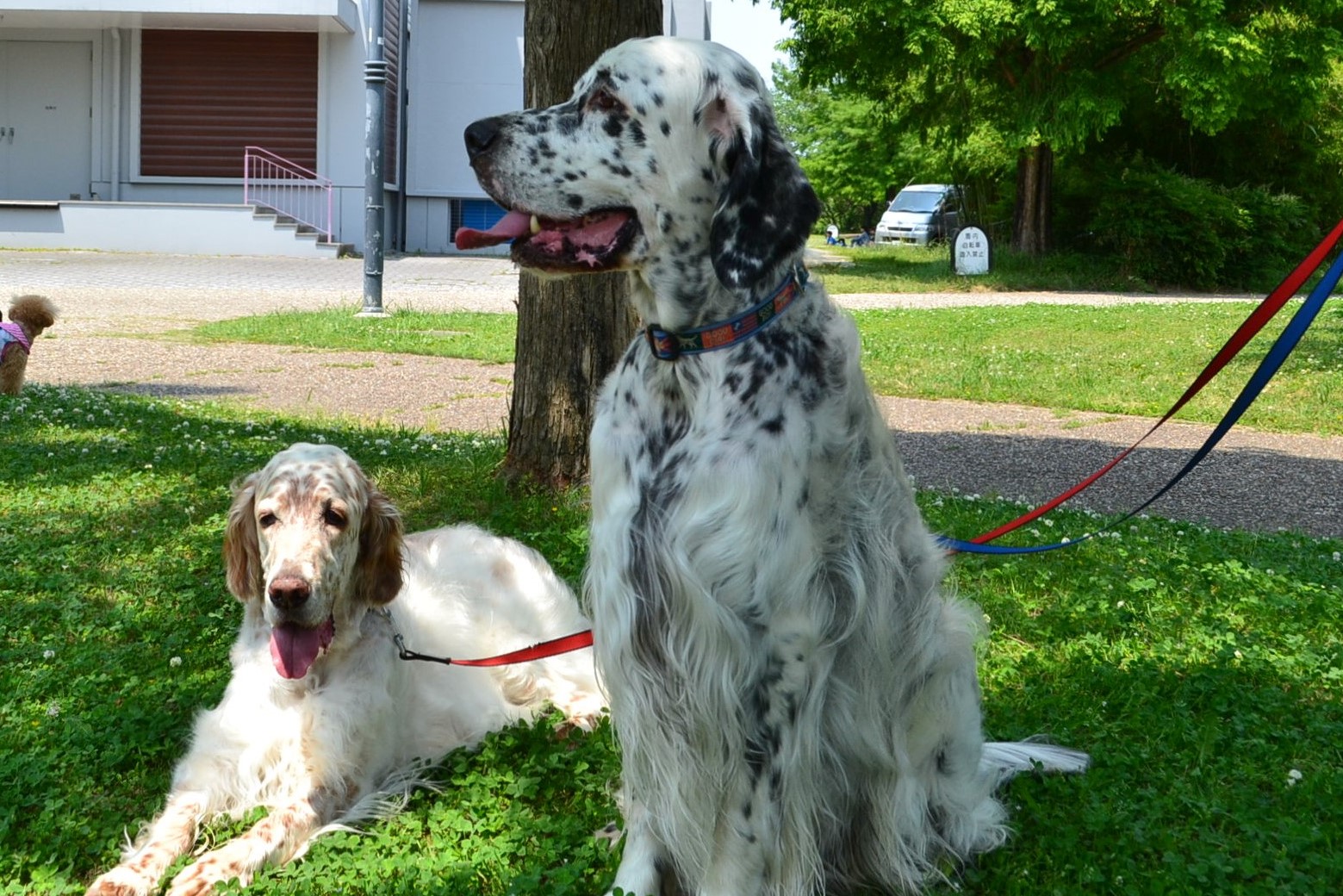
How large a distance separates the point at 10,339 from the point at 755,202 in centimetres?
846

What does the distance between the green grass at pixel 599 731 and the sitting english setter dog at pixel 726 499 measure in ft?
1.86

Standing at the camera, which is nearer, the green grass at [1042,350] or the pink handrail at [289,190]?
the green grass at [1042,350]

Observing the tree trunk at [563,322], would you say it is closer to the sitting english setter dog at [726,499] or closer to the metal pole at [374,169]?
the sitting english setter dog at [726,499]

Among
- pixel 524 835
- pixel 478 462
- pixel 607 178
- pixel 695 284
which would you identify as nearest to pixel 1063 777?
pixel 524 835

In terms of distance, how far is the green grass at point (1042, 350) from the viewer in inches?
464

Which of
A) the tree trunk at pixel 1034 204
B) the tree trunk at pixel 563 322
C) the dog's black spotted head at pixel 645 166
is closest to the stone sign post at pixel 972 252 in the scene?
the tree trunk at pixel 1034 204

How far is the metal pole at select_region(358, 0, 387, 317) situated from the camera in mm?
16641

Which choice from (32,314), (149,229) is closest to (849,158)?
(149,229)

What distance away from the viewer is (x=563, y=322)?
6.38m

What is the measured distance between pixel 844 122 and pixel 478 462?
4291 centimetres

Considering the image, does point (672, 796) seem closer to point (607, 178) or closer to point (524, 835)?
point (524, 835)

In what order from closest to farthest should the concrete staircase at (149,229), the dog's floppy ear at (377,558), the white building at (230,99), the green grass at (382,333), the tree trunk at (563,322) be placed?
the dog's floppy ear at (377,558) < the tree trunk at (563,322) < the green grass at (382,333) < the concrete staircase at (149,229) < the white building at (230,99)

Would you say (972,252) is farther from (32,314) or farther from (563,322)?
(563,322)

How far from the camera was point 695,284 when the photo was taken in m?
2.99
